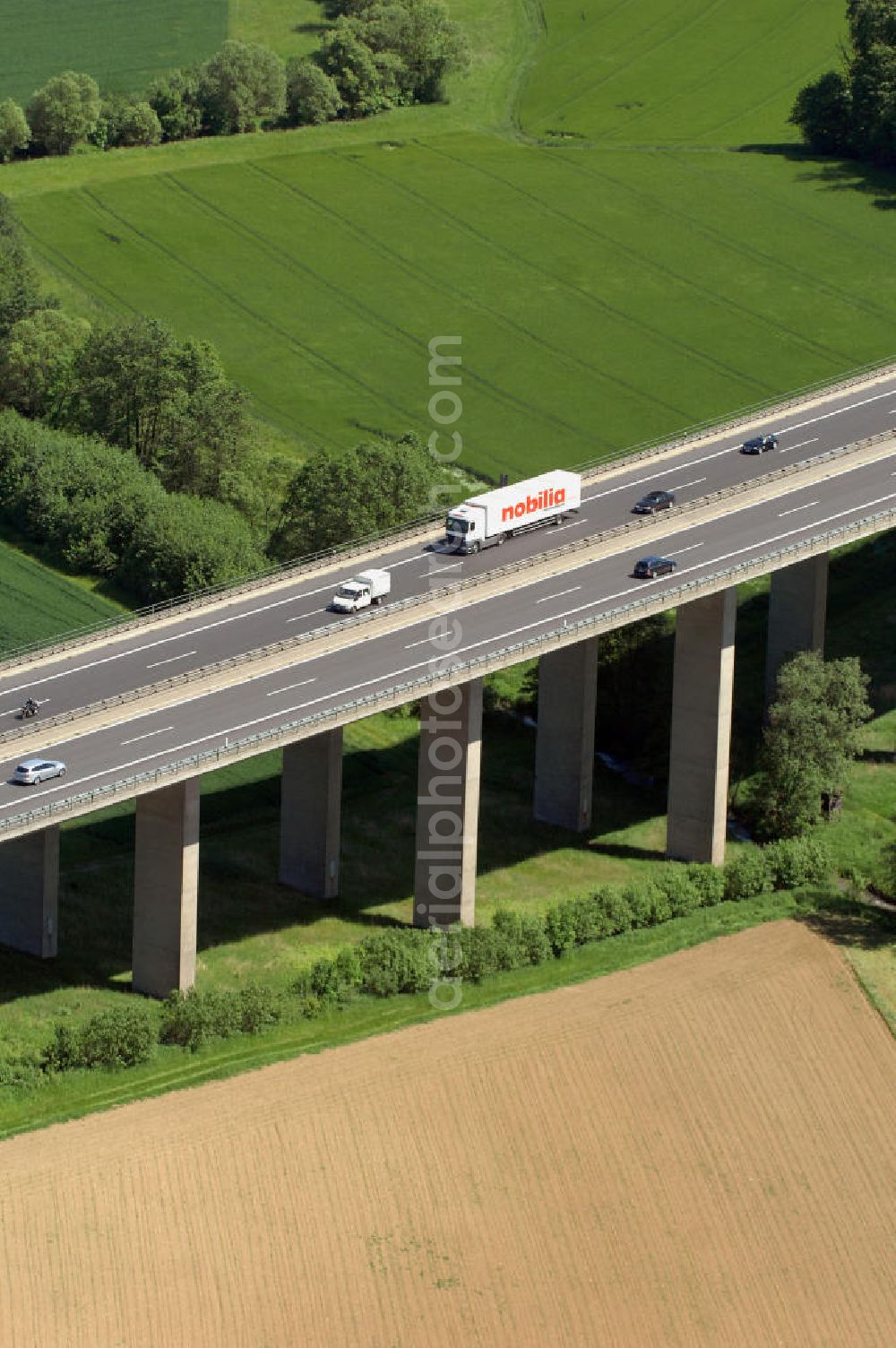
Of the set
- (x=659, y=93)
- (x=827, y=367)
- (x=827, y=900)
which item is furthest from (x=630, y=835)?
(x=659, y=93)

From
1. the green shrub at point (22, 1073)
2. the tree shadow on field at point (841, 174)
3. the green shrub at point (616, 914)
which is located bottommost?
the green shrub at point (616, 914)

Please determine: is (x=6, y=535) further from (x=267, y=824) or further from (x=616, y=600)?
(x=616, y=600)

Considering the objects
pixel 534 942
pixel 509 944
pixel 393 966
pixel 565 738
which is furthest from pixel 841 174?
pixel 393 966

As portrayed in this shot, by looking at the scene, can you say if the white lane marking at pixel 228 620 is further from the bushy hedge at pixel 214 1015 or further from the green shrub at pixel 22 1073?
the green shrub at pixel 22 1073

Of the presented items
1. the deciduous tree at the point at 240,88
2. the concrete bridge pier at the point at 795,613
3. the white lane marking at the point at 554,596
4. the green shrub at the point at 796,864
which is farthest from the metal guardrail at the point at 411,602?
the deciduous tree at the point at 240,88

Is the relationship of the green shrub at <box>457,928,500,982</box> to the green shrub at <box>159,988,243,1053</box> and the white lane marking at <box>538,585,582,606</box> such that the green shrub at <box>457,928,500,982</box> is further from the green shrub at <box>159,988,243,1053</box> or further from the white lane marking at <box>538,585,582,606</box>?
the white lane marking at <box>538,585,582,606</box>

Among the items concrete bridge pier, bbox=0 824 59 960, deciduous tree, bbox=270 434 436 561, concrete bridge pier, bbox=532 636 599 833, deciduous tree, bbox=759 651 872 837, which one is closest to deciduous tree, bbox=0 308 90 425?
deciduous tree, bbox=270 434 436 561
